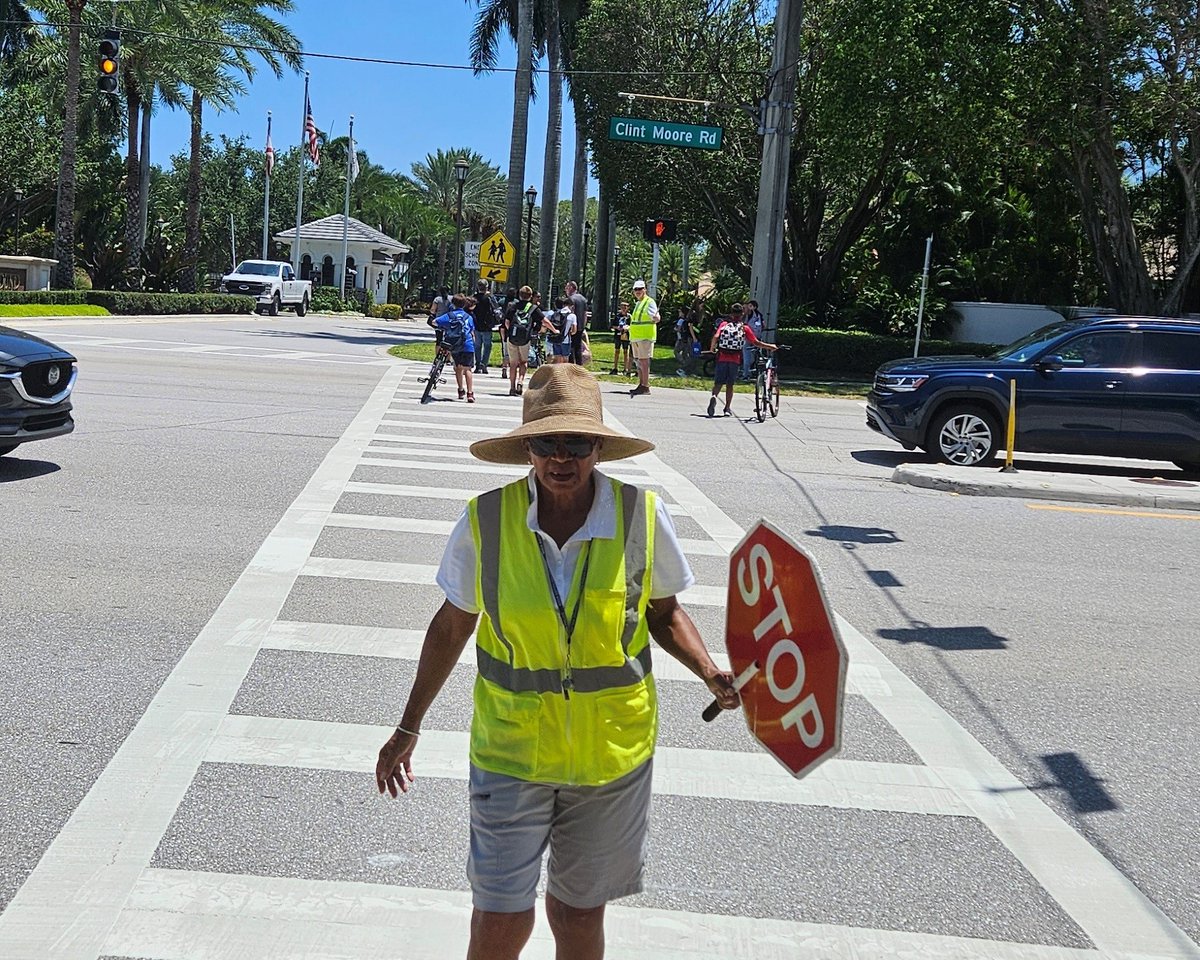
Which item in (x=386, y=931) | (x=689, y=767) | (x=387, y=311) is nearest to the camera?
(x=386, y=931)

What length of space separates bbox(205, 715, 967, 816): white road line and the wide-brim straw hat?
2040 millimetres

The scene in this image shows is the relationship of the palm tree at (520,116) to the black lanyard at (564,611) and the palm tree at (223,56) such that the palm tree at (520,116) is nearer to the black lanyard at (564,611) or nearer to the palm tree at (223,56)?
the palm tree at (223,56)

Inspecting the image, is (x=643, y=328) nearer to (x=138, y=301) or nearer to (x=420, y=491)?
(x=420, y=491)

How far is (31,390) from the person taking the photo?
1059 cm

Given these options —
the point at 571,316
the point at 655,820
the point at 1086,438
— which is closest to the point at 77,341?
the point at 571,316

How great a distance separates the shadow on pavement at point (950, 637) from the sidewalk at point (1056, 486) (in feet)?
17.9

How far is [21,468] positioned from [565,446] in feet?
30.8

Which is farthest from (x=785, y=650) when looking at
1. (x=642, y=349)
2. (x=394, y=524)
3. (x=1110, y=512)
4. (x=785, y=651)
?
(x=642, y=349)

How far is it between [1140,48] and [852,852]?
77.9ft

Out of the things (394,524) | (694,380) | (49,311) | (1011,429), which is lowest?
(394,524)

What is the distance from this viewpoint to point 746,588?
10.6 ft

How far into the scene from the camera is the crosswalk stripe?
370cm

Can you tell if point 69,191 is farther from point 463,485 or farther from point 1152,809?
point 1152,809

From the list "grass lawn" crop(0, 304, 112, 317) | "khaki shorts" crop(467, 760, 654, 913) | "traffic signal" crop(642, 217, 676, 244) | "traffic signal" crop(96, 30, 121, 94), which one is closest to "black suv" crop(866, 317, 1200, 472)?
"traffic signal" crop(642, 217, 676, 244)
